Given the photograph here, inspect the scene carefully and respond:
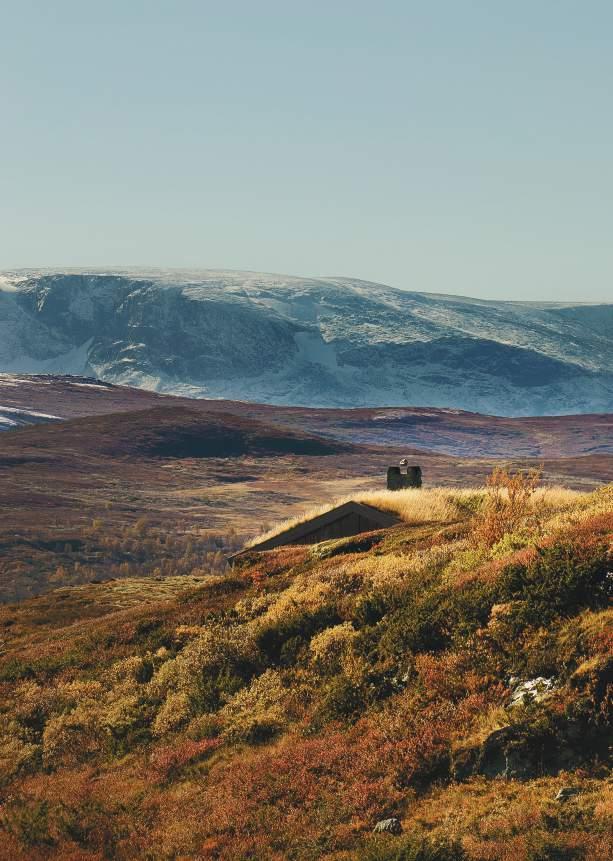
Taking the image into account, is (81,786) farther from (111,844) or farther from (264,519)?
(264,519)

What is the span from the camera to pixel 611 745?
12.4 m

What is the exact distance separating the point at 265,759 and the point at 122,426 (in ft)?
562

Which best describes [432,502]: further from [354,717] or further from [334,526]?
[354,717]

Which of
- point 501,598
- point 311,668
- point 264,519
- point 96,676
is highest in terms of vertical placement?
point 501,598

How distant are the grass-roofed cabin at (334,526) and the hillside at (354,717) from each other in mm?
5963

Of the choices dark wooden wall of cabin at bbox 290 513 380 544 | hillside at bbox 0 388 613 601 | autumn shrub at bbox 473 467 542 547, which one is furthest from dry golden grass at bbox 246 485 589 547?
hillside at bbox 0 388 613 601

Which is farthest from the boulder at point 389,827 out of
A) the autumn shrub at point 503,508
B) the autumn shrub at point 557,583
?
the autumn shrub at point 503,508

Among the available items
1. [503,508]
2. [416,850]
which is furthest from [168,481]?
[416,850]

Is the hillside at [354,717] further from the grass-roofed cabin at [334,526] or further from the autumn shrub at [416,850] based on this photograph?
the grass-roofed cabin at [334,526]

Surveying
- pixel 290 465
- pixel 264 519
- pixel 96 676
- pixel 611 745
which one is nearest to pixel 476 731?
pixel 611 745

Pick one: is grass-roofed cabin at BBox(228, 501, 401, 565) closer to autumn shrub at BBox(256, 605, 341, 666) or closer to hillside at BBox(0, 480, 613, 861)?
hillside at BBox(0, 480, 613, 861)

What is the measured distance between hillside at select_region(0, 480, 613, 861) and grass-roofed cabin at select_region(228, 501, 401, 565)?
19.6 ft

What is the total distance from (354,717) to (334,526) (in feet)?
51.5

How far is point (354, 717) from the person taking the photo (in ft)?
49.9
